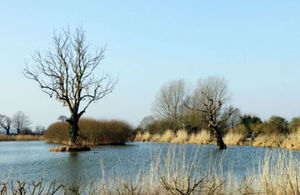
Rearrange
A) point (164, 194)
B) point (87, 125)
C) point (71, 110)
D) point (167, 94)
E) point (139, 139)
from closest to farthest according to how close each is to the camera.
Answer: point (164, 194), point (71, 110), point (87, 125), point (139, 139), point (167, 94)

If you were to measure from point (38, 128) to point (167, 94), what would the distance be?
22571 mm

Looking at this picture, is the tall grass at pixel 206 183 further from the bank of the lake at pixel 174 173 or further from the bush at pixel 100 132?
the bush at pixel 100 132

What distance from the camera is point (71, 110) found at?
669 inches

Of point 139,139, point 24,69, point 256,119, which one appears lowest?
point 139,139

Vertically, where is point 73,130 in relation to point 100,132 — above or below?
above

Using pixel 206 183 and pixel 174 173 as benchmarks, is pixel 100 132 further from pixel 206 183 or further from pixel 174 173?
pixel 206 183

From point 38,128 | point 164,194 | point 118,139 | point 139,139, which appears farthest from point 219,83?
point 164,194

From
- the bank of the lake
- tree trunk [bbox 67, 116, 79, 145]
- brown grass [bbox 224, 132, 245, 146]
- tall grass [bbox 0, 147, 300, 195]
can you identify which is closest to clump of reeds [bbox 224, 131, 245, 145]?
brown grass [bbox 224, 132, 245, 146]

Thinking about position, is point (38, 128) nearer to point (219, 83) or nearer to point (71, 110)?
point (219, 83)

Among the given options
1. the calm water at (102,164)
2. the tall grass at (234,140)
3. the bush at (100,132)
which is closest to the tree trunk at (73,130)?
the bush at (100,132)

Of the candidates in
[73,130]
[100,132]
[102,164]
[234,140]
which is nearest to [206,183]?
[102,164]

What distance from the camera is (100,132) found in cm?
2072

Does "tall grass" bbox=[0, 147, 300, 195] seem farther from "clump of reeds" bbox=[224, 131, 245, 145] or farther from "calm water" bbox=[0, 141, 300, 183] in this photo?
"clump of reeds" bbox=[224, 131, 245, 145]

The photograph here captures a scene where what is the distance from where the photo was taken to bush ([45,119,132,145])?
20422 millimetres
